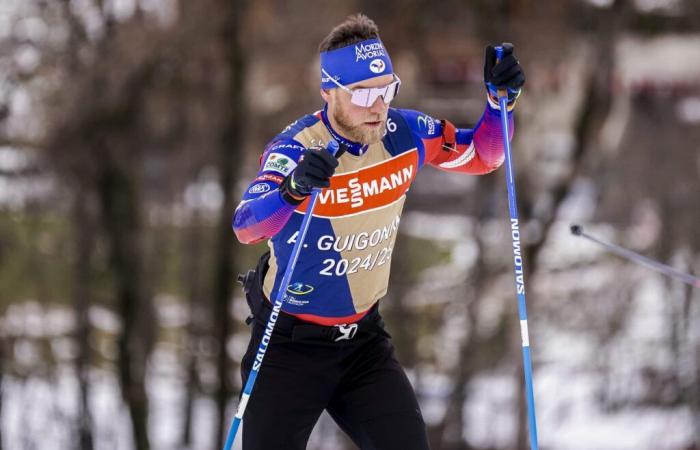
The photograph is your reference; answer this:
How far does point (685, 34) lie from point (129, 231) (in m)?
7.59

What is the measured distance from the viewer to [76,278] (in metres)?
14.2

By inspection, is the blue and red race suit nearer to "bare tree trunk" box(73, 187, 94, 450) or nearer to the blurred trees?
the blurred trees

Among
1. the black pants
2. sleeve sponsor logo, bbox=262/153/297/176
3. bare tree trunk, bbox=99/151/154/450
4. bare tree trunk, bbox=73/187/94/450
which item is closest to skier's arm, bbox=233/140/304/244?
sleeve sponsor logo, bbox=262/153/297/176

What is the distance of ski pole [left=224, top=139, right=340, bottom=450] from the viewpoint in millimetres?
3107

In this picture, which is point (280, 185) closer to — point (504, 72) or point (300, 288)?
point (300, 288)

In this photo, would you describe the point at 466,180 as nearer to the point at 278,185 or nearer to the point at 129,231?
the point at 129,231

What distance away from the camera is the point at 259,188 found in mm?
3135

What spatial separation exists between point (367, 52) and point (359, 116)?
0.81ft

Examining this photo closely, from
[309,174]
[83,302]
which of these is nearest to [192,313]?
[83,302]

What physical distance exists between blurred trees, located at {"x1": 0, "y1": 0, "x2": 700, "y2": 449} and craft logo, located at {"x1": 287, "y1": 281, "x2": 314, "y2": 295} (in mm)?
8641

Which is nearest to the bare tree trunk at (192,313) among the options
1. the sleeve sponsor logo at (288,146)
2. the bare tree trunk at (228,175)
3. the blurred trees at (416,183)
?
the blurred trees at (416,183)

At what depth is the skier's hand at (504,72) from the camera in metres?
3.48

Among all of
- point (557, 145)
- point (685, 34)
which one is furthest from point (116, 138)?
point (685, 34)

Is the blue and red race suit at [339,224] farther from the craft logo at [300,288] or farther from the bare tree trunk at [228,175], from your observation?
the bare tree trunk at [228,175]
